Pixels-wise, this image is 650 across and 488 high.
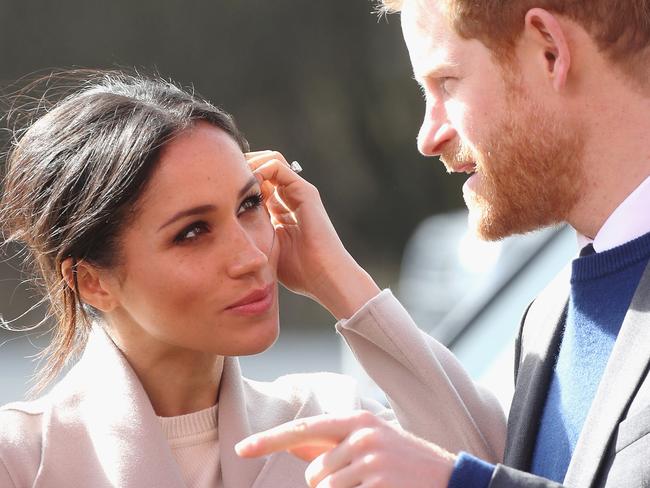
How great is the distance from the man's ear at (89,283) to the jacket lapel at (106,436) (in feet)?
0.33

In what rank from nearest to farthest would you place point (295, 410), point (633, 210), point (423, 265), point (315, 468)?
point (315, 468) < point (633, 210) < point (295, 410) < point (423, 265)

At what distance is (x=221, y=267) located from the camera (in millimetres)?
2053

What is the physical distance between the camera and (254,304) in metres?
2.07

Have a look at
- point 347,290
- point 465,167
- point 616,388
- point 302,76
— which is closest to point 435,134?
point 465,167

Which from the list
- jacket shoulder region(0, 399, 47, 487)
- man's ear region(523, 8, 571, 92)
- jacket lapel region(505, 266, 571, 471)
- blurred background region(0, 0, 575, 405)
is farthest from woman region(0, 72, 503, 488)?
blurred background region(0, 0, 575, 405)

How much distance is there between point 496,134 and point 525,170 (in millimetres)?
77

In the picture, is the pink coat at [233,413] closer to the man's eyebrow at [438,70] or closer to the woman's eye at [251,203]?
the woman's eye at [251,203]

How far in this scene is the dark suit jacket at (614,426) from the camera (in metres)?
1.54

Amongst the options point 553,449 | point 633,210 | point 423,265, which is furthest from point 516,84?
point 423,265

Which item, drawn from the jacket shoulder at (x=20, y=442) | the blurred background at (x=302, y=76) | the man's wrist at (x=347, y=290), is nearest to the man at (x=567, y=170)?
the man's wrist at (x=347, y=290)

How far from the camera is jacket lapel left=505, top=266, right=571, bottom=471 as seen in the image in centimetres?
190

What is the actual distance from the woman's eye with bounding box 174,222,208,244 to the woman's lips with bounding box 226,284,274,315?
14cm

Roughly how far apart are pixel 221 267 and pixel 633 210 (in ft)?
2.39

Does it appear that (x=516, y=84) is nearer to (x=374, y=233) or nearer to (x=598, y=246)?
(x=598, y=246)
